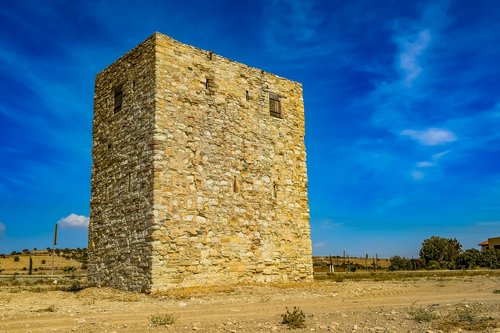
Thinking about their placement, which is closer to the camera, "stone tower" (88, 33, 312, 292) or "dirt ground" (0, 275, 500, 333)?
"dirt ground" (0, 275, 500, 333)

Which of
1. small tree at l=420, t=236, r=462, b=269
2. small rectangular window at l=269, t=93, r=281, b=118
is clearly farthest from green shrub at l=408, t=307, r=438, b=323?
small tree at l=420, t=236, r=462, b=269

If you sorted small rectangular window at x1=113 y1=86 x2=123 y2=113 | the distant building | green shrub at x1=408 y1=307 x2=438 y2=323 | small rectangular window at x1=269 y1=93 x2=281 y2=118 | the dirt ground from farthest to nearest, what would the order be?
the distant building
small rectangular window at x1=269 y1=93 x2=281 y2=118
small rectangular window at x1=113 y1=86 x2=123 y2=113
green shrub at x1=408 y1=307 x2=438 y2=323
the dirt ground

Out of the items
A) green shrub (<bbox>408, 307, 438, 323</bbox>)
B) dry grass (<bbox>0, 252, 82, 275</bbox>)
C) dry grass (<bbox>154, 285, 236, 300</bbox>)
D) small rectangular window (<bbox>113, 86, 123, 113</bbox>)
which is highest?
small rectangular window (<bbox>113, 86, 123, 113</bbox>)

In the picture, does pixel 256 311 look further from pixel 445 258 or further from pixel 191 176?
pixel 445 258

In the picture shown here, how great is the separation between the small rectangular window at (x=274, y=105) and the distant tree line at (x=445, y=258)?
3086cm

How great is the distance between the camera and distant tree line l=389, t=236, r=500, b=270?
4328cm

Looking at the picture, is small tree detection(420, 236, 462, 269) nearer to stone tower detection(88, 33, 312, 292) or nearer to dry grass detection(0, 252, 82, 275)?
stone tower detection(88, 33, 312, 292)

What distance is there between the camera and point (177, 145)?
53.1 feet

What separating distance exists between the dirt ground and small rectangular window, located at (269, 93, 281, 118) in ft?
25.6

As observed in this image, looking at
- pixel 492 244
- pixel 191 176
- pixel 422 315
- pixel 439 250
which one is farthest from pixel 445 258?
pixel 422 315

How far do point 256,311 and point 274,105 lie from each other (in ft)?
37.5

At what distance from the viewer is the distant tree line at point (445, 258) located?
43281 mm

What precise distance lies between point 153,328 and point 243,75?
42.7 ft

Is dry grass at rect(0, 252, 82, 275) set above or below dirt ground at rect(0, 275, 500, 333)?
above
